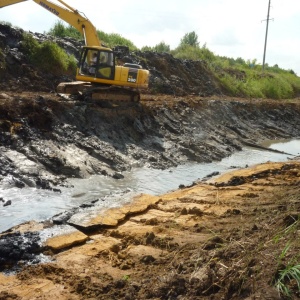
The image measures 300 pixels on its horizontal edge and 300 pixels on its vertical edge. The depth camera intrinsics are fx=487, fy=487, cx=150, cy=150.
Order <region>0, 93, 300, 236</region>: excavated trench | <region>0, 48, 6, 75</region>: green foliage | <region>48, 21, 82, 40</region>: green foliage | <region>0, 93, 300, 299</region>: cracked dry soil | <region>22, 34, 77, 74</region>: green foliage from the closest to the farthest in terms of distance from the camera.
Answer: <region>0, 93, 300, 299</region>: cracked dry soil → <region>0, 93, 300, 236</region>: excavated trench → <region>0, 48, 6, 75</region>: green foliage → <region>22, 34, 77, 74</region>: green foliage → <region>48, 21, 82, 40</region>: green foliage

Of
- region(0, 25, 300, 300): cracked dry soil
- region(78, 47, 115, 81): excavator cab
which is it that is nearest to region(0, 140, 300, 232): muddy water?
region(0, 25, 300, 300): cracked dry soil

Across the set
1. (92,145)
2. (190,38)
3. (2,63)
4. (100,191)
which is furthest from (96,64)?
(190,38)

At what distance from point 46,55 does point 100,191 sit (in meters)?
10.5

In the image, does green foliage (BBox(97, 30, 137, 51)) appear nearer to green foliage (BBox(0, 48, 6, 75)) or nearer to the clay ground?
green foliage (BBox(0, 48, 6, 75))

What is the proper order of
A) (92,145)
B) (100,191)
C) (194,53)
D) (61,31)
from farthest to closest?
(194,53)
(61,31)
(92,145)
(100,191)

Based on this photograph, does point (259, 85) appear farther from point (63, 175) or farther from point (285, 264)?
point (285, 264)

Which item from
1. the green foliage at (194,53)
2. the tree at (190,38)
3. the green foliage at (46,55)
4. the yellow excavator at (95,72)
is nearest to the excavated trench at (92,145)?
the yellow excavator at (95,72)

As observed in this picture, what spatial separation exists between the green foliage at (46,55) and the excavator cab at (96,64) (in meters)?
4.11

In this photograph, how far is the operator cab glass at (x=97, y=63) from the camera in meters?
16.2

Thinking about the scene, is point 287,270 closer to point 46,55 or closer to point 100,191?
point 100,191

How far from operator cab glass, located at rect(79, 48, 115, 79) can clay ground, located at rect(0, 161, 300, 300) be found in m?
7.80

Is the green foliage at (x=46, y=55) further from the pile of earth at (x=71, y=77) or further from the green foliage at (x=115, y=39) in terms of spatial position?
the green foliage at (x=115, y=39)

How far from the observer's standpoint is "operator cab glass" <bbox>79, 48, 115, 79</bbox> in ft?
53.1

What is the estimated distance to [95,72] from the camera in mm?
16344
